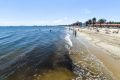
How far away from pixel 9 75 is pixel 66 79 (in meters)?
5.59

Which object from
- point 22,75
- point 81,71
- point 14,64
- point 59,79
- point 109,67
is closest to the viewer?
point 59,79

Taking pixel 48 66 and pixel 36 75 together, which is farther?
pixel 48 66

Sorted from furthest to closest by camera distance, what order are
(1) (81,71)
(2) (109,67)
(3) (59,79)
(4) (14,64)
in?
(4) (14,64) < (2) (109,67) < (1) (81,71) < (3) (59,79)

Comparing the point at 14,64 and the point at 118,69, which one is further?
the point at 14,64

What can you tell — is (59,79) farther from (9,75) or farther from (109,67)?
(109,67)

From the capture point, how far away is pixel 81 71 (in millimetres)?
16562

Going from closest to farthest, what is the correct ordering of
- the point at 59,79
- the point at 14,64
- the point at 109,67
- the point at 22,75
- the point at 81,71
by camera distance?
the point at 59,79, the point at 22,75, the point at 81,71, the point at 109,67, the point at 14,64

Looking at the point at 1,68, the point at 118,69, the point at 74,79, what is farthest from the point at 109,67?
Result: the point at 1,68

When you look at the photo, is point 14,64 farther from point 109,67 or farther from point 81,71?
point 109,67

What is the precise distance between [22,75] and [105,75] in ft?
26.4

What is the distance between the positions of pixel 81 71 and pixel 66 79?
9.29 ft

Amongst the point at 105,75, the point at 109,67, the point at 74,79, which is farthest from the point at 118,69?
the point at 74,79

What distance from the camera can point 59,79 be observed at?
46.6ft

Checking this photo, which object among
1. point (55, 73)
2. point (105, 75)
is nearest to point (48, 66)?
point (55, 73)
